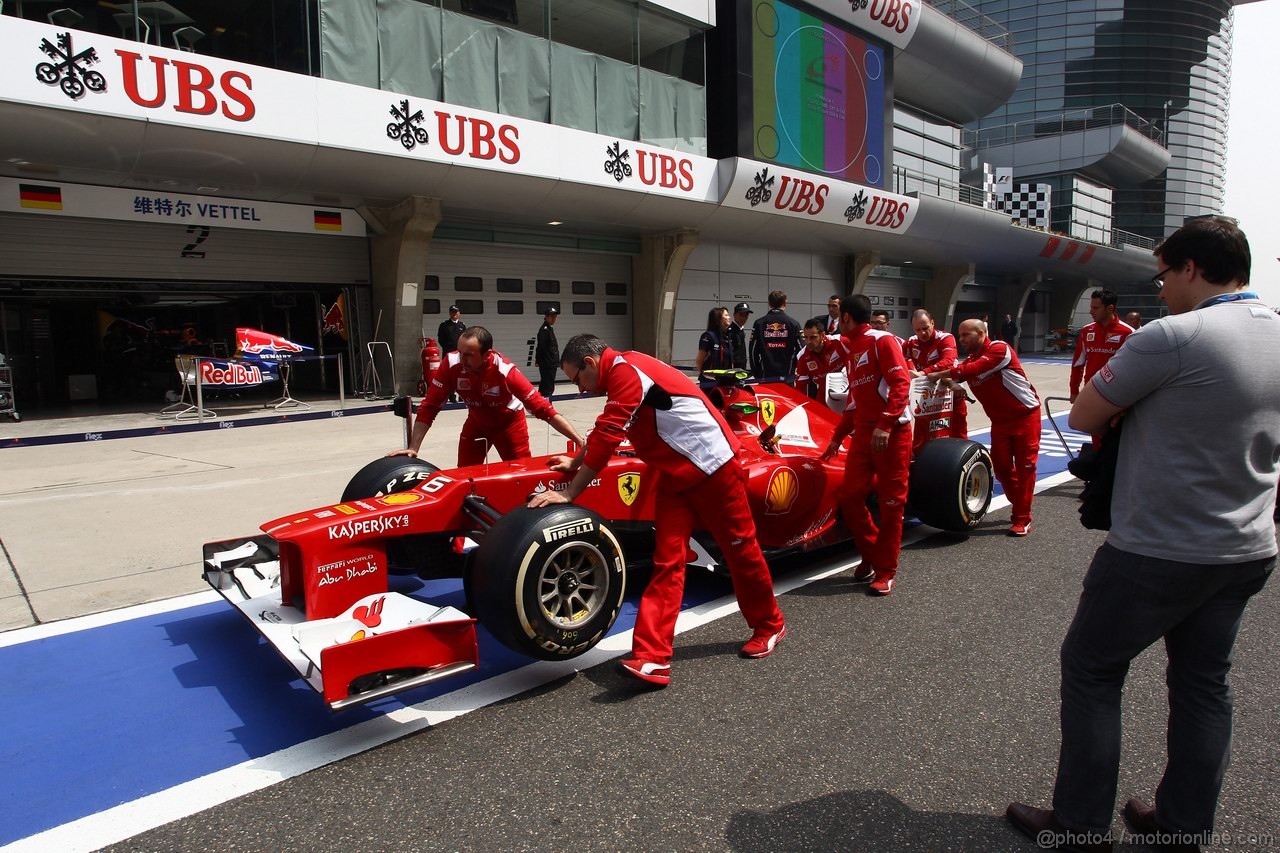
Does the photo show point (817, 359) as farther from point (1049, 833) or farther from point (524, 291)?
point (524, 291)

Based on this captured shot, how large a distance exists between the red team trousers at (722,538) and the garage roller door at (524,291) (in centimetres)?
1377

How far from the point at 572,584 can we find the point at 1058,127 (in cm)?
4482

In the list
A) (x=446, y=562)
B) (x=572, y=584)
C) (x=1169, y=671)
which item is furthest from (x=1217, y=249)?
(x=446, y=562)

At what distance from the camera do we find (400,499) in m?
3.83

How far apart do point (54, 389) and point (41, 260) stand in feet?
15.2

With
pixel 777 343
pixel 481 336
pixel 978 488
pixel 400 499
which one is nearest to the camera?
pixel 400 499


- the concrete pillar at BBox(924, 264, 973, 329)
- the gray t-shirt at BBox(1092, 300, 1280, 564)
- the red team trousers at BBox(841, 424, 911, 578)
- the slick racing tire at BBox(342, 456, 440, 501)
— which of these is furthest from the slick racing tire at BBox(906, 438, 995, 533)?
the concrete pillar at BBox(924, 264, 973, 329)

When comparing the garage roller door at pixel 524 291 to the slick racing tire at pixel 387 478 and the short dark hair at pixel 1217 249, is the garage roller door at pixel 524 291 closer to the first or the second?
the slick racing tire at pixel 387 478

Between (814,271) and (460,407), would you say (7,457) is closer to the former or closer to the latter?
(460,407)

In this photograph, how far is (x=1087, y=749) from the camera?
217cm

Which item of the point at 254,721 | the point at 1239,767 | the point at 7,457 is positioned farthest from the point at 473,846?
the point at 7,457

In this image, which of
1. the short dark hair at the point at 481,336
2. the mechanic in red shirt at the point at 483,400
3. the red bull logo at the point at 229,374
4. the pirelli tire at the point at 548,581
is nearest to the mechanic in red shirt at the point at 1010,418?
the mechanic in red shirt at the point at 483,400

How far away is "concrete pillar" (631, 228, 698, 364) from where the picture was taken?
19.4 metres

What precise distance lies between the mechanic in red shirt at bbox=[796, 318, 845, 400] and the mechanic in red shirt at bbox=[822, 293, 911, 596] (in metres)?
2.20
